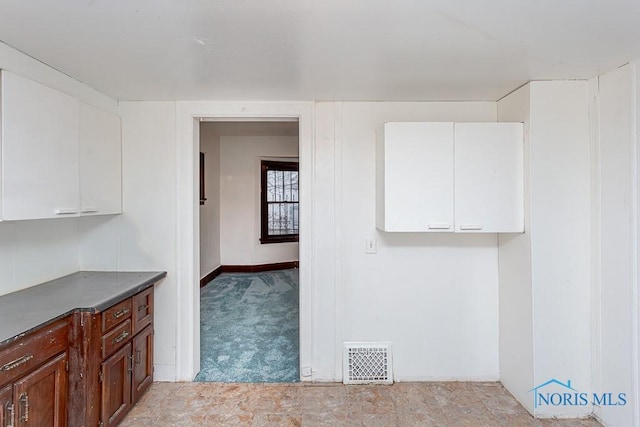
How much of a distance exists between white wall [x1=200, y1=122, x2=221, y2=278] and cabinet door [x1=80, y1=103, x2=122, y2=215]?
92.0 inches

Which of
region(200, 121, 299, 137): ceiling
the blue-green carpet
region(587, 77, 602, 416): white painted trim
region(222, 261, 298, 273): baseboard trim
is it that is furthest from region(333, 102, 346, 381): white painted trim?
region(222, 261, 298, 273): baseboard trim

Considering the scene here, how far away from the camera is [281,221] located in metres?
6.22

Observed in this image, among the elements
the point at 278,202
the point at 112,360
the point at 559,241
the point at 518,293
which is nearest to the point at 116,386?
the point at 112,360

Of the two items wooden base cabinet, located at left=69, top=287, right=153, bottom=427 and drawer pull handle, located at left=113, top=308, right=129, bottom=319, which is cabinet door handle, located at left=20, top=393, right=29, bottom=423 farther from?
drawer pull handle, located at left=113, top=308, right=129, bottom=319

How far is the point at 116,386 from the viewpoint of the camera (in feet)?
6.82

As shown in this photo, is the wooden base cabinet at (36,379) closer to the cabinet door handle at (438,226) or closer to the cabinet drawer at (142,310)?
the cabinet drawer at (142,310)

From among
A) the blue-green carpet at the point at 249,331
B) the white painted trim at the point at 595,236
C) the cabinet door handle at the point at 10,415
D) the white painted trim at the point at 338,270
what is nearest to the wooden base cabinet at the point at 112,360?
the cabinet door handle at the point at 10,415

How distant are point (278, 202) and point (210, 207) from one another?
4.15ft

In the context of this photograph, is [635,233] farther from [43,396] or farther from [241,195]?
[241,195]

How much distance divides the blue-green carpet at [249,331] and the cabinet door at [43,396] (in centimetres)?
111

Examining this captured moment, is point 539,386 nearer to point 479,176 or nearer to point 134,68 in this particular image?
point 479,176

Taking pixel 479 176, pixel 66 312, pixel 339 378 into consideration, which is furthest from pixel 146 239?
pixel 479 176

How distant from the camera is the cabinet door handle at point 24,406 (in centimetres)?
147

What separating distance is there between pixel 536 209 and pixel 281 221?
4518 mm
